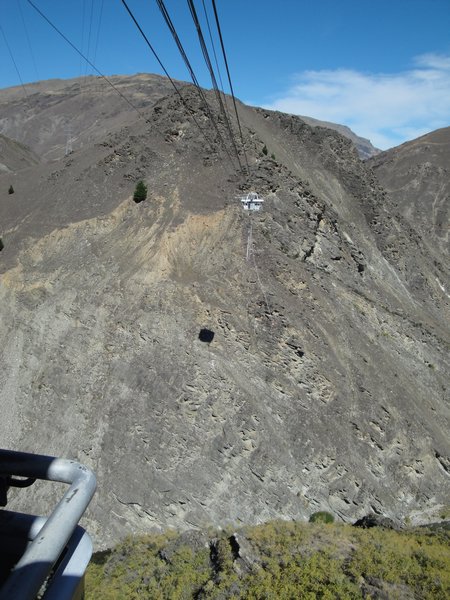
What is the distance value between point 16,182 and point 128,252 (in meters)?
21.2

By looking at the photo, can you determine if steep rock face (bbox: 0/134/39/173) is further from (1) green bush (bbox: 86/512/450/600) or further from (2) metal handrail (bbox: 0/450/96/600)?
(2) metal handrail (bbox: 0/450/96/600)

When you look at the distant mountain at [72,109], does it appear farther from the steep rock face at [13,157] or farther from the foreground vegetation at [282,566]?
the foreground vegetation at [282,566]

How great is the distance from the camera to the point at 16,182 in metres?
41.3

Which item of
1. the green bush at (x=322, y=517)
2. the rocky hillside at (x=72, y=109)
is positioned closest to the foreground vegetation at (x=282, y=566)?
the green bush at (x=322, y=517)

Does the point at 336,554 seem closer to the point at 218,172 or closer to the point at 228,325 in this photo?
the point at 228,325

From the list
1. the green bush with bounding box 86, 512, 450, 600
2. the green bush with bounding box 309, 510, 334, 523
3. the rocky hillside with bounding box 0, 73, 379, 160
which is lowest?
the green bush with bounding box 309, 510, 334, 523

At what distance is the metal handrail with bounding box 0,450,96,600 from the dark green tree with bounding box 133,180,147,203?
28.0 metres

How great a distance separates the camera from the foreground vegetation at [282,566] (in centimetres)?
1140

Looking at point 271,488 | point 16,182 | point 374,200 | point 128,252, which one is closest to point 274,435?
point 271,488

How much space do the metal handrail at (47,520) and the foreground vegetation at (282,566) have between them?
11022 mm

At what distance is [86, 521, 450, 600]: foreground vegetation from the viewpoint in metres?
11.4

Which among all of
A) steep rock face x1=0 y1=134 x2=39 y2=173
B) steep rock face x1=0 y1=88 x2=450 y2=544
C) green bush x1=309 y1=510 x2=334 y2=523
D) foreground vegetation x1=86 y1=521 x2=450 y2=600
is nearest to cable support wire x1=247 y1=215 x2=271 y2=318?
steep rock face x1=0 y1=88 x2=450 y2=544

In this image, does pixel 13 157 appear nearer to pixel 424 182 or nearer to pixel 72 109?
pixel 72 109

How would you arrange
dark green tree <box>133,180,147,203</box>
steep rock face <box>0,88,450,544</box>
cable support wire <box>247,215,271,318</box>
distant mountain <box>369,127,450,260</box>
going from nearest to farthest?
steep rock face <box>0,88,450,544</box> < cable support wire <box>247,215,271,318</box> < dark green tree <box>133,180,147,203</box> < distant mountain <box>369,127,450,260</box>
